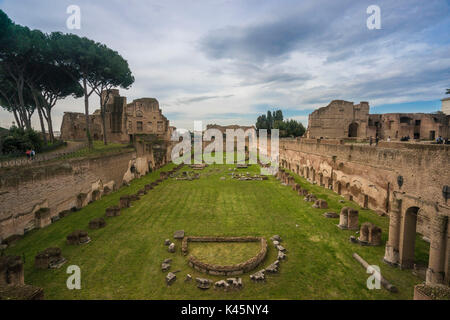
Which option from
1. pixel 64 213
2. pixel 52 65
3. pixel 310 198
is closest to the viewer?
pixel 64 213

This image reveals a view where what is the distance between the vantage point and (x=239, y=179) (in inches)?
837

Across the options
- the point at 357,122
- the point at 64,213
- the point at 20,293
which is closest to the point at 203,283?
the point at 20,293

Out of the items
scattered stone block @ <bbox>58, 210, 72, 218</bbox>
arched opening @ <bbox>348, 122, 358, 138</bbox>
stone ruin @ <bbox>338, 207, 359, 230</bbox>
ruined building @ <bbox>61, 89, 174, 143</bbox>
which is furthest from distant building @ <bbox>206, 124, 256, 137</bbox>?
stone ruin @ <bbox>338, 207, 359, 230</bbox>

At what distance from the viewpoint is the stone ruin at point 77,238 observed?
28.0 ft

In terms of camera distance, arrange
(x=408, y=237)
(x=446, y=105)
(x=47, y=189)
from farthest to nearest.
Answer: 1. (x=446, y=105)
2. (x=47, y=189)
3. (x=408, y=237)

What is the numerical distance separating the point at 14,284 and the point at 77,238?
3.30 metres

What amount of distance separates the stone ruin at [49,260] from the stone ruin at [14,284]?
75 centimetres

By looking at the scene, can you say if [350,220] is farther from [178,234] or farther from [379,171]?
[178,234]

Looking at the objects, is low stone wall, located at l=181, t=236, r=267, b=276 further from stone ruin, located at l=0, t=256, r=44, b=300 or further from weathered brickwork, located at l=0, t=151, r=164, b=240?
weathered brickwork, located at l=0, t=151, r=164, b=240

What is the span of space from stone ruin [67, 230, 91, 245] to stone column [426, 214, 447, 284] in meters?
10.9

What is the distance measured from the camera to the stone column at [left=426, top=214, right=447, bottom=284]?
18.1ft

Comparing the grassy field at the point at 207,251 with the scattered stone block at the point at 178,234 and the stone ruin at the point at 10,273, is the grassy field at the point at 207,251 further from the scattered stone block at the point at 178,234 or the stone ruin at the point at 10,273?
the stone ruin at the point at 10,273

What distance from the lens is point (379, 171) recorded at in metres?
11.4
